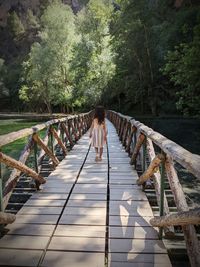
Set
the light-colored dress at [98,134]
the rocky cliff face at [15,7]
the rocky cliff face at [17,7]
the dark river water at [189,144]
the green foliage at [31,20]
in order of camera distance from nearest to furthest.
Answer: the light-colored dress at [98,134] < the dark river water at [189,144] < the green foliage at [31,20] < the rocky cliff face at [17,7] < the rocky cliff face at [15,7]

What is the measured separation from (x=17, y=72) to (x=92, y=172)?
6285 centimetres

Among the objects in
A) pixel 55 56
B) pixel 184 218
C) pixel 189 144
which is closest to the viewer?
pixel 184 218

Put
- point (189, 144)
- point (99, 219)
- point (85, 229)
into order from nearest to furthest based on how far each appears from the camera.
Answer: point (85, 229)
point (99, 219)
point (189, 144)

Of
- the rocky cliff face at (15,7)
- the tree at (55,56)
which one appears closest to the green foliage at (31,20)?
the rocky cliff face at (15,7)

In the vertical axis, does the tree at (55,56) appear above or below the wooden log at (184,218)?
above

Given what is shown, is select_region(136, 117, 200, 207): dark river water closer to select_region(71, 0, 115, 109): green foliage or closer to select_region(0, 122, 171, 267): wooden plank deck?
select_region(0, 122, 171, 267): wooden plank deck

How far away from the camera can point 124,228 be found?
157 inches

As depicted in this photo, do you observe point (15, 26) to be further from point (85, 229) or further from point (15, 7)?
point (85, 229)

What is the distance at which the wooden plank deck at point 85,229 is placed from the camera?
3.27 m

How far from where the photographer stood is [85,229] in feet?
12.9

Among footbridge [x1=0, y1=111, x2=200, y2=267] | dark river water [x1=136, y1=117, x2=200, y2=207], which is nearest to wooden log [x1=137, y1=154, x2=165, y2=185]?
footbridge [x1=0, y1=111, x2=200, y2=267]

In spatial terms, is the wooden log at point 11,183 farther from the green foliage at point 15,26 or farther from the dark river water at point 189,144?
the green foliage at point 15,26

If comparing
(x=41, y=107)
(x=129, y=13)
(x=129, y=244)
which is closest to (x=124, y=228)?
(x=129, y=244)

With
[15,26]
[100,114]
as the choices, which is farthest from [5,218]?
[15,26]
